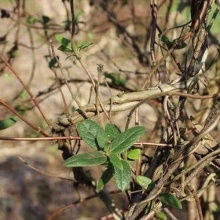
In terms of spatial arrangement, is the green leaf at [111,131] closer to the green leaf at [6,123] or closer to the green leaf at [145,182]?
the green leaf at [145,182]

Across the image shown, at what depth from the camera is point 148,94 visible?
885mm

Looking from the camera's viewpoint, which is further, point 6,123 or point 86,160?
point 6,123

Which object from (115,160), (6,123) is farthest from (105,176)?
(6,123)

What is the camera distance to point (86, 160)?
2.44ft

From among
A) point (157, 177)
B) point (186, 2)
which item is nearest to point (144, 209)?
point (157, 177)

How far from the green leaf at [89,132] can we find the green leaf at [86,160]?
0.03 meters

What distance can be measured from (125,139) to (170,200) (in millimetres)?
128

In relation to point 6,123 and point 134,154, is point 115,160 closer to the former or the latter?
point 134,154

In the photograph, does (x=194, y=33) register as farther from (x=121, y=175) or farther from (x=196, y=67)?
(x=121, y=175)

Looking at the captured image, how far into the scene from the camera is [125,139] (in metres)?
0.78

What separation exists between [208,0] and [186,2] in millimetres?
954

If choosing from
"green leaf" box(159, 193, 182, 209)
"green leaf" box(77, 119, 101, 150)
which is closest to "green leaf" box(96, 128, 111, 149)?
"green leaf" box(77, 119, 101, 150)

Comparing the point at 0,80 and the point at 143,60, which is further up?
the point at 143,60

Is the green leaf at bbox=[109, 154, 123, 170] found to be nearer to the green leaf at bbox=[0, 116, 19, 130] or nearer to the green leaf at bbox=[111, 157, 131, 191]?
the green leaf at bbox=[111, 157, 131, 191]
